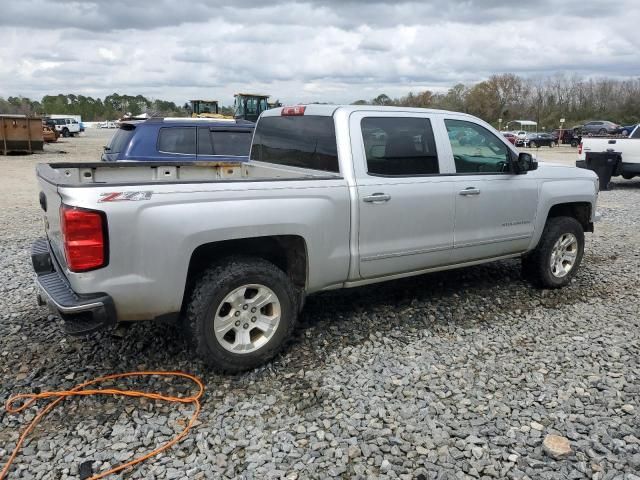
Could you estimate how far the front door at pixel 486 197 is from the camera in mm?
5055

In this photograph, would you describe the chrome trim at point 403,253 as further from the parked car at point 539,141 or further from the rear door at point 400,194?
the parked car at point 539,141

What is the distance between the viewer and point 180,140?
934 cm

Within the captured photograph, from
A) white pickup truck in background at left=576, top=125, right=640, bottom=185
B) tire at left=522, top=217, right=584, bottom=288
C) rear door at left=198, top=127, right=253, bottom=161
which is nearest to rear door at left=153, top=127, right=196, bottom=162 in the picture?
rear door at left=198, top=127, right=253, bottom=161

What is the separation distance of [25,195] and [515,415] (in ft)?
43.2

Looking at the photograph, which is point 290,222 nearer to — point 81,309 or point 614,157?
point 81,309

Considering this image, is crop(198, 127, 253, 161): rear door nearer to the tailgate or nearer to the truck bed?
the truck bed

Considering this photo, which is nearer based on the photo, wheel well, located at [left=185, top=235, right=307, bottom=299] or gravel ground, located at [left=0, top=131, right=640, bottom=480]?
gravel ground, located at [left=0, top=131, right=640, bottom=480]

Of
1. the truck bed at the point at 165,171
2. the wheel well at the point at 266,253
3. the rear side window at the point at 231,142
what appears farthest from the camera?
the rear side window at the point at 231,142

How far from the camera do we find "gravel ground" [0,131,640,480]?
10.2 feet

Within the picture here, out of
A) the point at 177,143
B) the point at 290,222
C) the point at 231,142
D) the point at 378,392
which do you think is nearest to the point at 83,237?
the point at 290,222

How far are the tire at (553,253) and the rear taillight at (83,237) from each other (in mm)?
4287

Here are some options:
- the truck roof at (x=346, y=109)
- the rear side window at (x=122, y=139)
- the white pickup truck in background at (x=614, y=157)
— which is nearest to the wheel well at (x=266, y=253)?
the truck roof at (x=346, y=109)

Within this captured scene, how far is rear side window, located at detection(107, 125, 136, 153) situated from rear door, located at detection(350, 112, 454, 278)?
570 centimetres

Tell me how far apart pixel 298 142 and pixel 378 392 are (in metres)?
2.29
